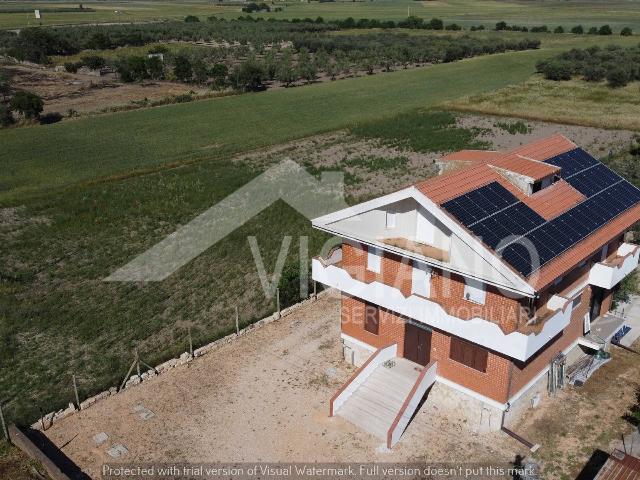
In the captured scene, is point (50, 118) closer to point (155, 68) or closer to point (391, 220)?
point (155, 68)

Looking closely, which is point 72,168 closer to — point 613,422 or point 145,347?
point 145,347

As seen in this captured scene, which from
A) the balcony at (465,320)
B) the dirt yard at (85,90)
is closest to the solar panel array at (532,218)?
the balcony at (465,320)

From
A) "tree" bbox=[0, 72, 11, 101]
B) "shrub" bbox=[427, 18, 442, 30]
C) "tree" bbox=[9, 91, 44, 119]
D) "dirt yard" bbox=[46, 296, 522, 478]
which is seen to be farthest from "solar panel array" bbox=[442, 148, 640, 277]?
"shrub" bbox=[427, 18, 442, 30]

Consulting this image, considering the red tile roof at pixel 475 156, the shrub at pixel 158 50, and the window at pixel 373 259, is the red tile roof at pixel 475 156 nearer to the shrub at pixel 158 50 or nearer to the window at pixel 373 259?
the window at pixel 373 259

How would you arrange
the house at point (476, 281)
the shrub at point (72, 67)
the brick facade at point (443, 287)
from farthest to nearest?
the shrub at point (72, 67) < the brick facade at point (443, 287) < the house at point (476, 281)

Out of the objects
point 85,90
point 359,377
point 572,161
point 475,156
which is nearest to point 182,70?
point 85,90

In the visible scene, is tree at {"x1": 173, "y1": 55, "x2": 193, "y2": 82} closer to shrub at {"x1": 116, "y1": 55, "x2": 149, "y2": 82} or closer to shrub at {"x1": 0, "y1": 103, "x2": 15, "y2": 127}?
shrub at {"x1": 116, "y1": 55, "x2": 149, "y2": 82}
